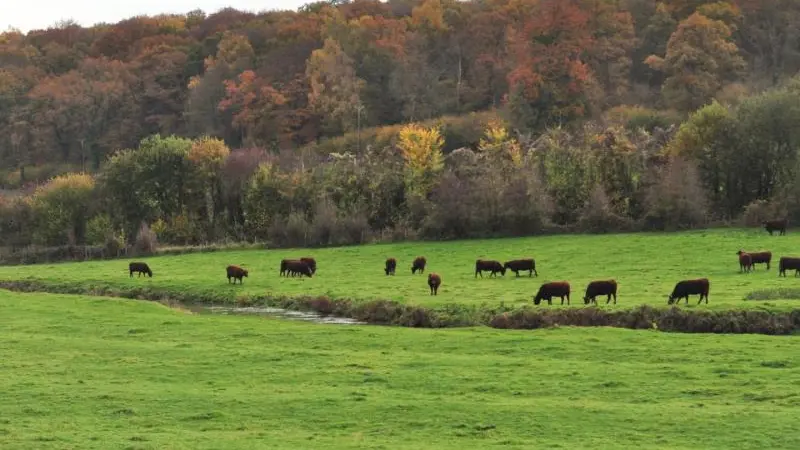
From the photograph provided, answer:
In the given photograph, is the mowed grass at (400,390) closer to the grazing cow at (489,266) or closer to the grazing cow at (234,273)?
the grazing cow at (489,266)

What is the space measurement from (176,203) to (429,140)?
86.9 feet

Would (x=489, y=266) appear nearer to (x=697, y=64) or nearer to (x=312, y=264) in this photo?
(x=312, y=264)

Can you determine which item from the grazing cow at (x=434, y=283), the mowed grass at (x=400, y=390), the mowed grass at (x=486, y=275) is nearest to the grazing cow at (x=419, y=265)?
the mowed grass at (x=486, y=275)

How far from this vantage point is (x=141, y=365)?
24.8 meters

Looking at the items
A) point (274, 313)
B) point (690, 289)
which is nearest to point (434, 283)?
point (274, 313)

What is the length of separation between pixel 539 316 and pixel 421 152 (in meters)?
43.8

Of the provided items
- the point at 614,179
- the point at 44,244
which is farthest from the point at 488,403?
the point at 44,244

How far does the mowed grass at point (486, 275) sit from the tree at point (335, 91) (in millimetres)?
45045

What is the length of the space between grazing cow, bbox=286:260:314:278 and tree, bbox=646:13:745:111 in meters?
53.7

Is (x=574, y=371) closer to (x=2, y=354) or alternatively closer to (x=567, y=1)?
(x=2, y=354)

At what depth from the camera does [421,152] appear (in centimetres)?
7462

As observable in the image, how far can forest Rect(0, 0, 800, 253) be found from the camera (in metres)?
63.9

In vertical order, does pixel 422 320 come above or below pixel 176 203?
below

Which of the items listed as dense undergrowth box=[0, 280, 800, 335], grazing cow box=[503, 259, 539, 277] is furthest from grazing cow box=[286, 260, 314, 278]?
grazing cow box=[503, 259, 539, 277]
